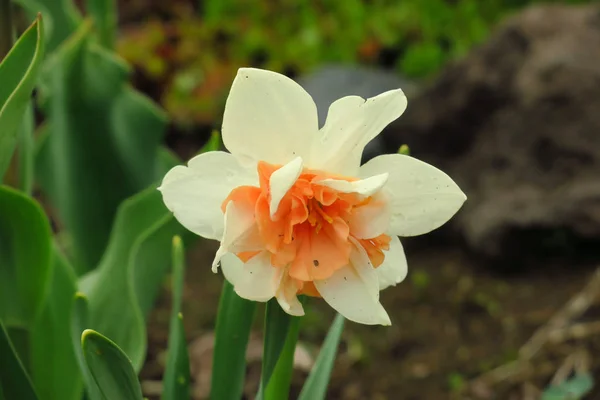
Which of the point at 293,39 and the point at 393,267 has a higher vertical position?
the point at 393,267

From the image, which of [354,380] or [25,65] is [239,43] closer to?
[354,380]

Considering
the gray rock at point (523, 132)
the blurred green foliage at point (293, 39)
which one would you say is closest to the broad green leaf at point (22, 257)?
the gray rock at point (523, 132)

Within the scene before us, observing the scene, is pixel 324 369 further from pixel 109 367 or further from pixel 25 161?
pixel 25 161

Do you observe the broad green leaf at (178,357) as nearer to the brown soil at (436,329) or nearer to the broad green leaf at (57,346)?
the broad green leaf at (57,346)

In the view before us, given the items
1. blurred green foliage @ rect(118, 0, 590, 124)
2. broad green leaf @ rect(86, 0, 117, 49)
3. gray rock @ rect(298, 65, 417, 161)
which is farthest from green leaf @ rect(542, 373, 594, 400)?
blurred green foliage @ rect(118, 0, 590, 124)

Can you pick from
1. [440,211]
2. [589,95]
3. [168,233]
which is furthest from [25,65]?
[589,95]

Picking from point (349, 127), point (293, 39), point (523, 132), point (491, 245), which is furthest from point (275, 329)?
point (293, 39)

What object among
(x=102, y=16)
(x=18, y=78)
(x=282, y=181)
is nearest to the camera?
(x=282, y=181)
